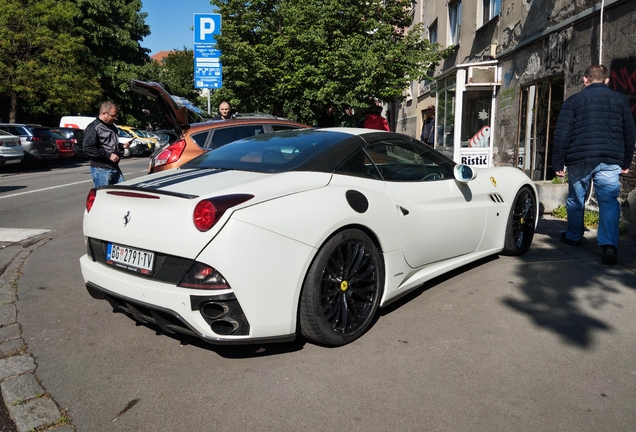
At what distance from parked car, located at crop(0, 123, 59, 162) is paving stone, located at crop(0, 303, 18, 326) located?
17936 mm

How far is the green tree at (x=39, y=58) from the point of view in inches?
1049

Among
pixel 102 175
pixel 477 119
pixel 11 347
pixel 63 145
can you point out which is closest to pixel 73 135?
pixel 63 145

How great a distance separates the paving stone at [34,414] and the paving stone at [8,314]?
1.45 m

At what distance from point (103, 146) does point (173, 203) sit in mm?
4134

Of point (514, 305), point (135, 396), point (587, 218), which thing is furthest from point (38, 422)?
point (587, 218)

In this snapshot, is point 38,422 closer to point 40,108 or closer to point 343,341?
point 343,341

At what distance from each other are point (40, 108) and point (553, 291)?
32.7 m

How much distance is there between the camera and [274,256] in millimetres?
2977

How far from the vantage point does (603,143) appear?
17.9 ft

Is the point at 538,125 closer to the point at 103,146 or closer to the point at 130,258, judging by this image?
the point at 103,146

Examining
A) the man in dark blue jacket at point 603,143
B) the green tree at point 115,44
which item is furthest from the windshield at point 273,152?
the green tree at point 115,44

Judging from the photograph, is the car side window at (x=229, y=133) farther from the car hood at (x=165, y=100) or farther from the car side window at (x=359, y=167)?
the car side window at (x=359, y=167)

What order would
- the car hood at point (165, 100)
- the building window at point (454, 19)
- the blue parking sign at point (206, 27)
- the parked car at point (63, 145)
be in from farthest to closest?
the parked car at point (63, 145) → the building window at point (454, 19) → the blue parking sign at point (206, 27) → the car hood at point (165, 100)

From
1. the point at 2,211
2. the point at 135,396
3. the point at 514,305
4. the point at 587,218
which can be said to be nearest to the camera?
the point at 135,396
